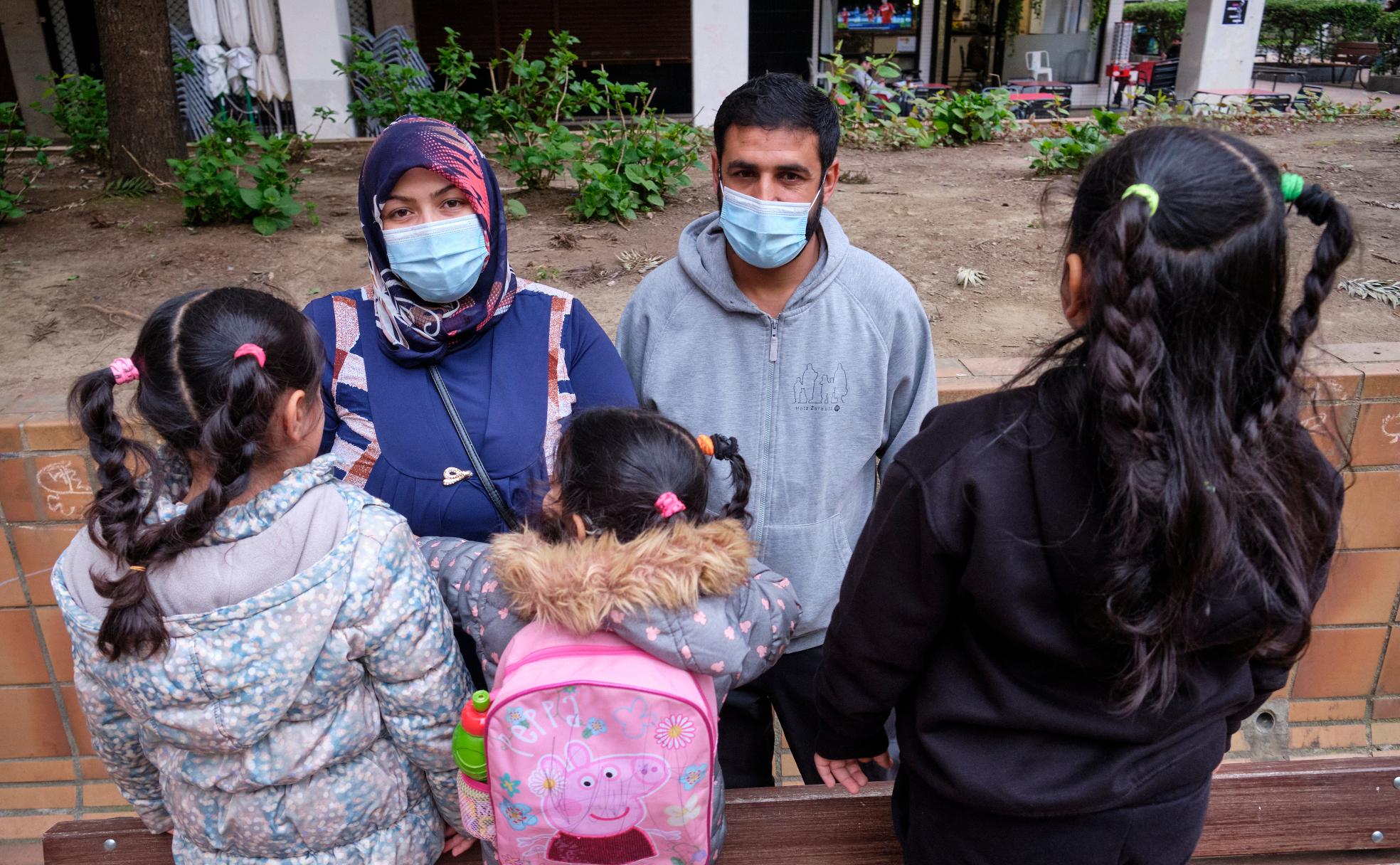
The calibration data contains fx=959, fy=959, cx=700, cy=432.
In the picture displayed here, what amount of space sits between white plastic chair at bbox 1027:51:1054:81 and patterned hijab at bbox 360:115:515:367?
17.7 meters

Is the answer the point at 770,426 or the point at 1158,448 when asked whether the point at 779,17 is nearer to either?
the point at 770,426

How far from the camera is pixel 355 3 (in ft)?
40.4

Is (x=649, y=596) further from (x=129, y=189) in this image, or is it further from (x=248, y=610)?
(x=129, y=189)

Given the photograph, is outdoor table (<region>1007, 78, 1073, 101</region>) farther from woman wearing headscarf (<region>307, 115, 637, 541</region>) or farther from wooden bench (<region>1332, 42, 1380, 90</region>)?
woman wearing headscarf (<region>307, 115, 637, 541</region>)

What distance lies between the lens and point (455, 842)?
176 cm

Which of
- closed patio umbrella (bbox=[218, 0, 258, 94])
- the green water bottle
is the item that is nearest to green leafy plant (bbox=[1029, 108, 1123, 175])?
the green water bottle

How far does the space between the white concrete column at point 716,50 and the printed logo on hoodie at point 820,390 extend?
9209mm

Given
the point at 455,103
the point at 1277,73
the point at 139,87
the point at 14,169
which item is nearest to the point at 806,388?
the point at 455,103

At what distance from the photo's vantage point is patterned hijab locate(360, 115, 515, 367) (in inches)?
74.2

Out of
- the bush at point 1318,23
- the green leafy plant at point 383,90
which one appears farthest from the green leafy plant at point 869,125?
the bush at point 1318,23

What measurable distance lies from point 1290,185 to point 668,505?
0.90 meters

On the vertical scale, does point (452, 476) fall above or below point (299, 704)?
above

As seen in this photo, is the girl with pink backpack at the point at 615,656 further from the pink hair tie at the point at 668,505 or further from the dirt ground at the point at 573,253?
the dirt ground at the point at 573,253

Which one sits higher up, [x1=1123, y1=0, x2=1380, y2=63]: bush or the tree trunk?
[x1=1123, y1=0, x2=1380, y2=63]: bush
